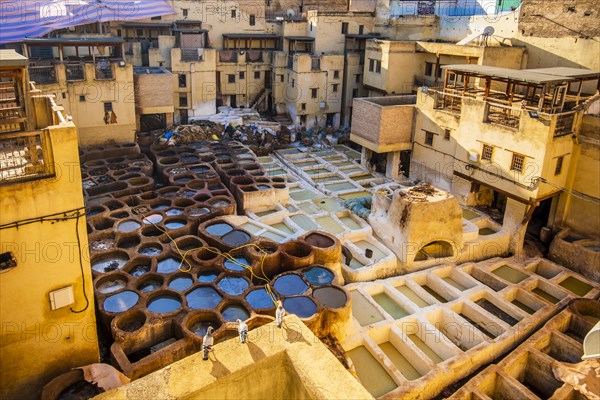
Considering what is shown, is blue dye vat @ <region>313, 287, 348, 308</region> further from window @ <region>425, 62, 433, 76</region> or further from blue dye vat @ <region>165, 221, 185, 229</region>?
window @ <region>425, 62, 433, 76</region>

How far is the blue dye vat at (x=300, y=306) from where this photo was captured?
63.0 ft

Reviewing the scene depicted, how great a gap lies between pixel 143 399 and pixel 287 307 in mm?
12284

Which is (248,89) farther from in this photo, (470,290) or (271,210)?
(470,290)

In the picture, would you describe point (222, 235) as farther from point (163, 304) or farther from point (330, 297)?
point (330, 297)

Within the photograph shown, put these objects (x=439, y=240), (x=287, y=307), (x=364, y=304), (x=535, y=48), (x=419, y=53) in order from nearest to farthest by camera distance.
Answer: (x=287, y=307)
(x=364, y=304)
(x=439, y=240)
(x=535, y=48)
(x=419, y=53)

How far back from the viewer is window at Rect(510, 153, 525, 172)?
2696cm

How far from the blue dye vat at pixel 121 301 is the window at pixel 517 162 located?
66.7 feet

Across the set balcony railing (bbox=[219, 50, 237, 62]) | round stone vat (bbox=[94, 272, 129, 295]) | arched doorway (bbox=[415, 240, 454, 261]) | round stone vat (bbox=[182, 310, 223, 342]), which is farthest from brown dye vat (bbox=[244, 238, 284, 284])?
balcony railing (bbox=[219, 50, 237, 62])

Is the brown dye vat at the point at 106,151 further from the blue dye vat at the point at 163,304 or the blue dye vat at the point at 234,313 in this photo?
the blue dye vat at the point at 234,313

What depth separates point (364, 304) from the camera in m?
23.3

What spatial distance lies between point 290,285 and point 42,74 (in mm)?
21963

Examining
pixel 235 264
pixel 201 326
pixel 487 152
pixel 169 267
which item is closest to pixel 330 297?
pixel 235 264

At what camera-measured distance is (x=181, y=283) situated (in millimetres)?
21250

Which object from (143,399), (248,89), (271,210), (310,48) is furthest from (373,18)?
(143,399)
